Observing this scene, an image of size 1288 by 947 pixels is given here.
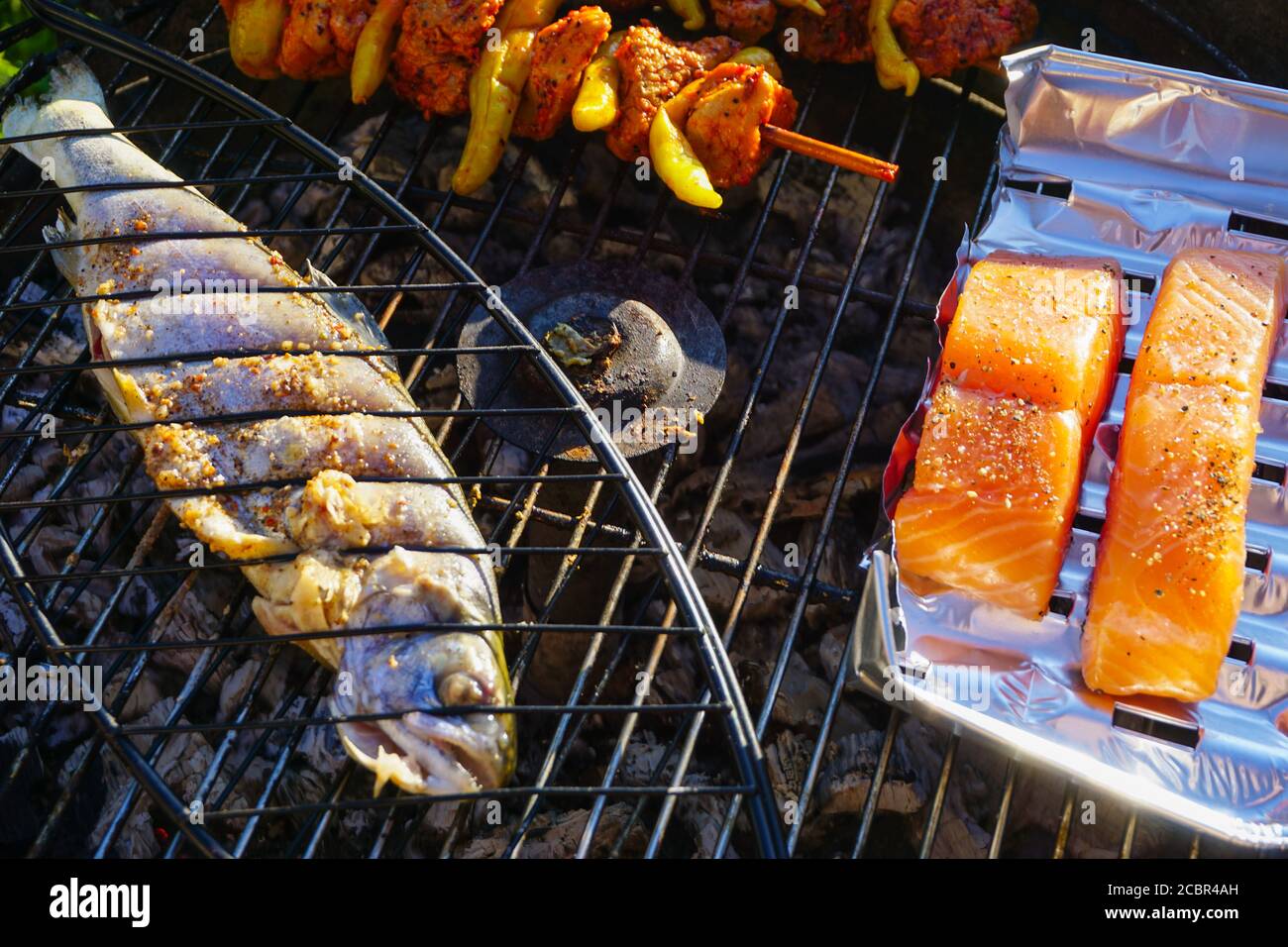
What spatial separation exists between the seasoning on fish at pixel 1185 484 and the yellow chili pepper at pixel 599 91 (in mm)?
2409

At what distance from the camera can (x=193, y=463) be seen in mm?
3703

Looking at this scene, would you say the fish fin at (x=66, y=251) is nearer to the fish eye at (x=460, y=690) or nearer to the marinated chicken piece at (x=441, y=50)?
the marinated chicken piece at (x=441, y=50)

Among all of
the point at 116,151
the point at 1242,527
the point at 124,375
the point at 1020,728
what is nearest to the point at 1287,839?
the point at 1020,728

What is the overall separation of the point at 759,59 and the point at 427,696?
326 centimetres

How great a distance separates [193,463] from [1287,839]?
3.71 m

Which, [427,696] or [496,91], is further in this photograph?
[496,91]

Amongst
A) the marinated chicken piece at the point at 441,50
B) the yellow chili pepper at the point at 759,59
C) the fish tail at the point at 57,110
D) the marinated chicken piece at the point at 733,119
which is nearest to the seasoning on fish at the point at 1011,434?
the marinated chicken piece at the point at 733,119

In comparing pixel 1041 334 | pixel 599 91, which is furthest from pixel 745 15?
pixel 1041 334

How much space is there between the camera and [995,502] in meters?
3.78

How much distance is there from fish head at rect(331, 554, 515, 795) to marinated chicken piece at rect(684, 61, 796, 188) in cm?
233

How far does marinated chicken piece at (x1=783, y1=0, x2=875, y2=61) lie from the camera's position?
497cm

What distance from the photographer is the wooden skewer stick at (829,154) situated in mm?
4504

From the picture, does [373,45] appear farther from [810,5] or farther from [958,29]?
[958,29]

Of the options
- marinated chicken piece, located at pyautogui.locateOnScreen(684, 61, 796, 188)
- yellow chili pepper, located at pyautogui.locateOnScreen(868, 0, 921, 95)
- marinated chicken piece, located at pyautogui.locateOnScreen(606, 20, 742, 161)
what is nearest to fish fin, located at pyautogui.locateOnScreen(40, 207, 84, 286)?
marinated chicken piece, located at pyautogui.locateOnScreen(606, 20, 742, 161)
